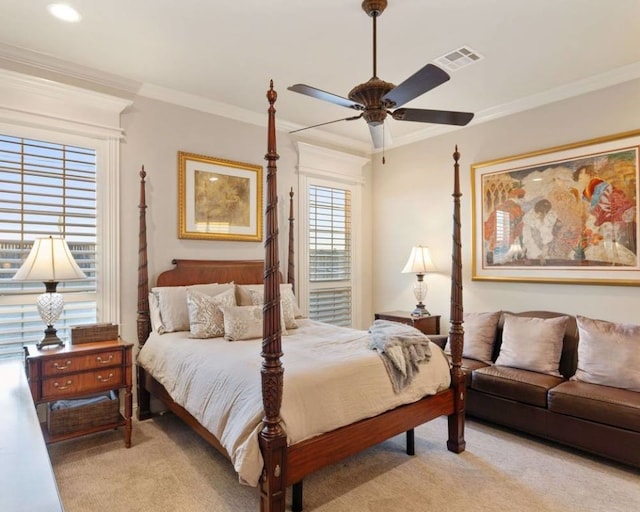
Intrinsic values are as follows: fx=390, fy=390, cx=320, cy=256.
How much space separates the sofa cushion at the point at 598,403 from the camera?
8.38 feet

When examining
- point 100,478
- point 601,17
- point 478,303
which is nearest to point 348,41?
point 601,17

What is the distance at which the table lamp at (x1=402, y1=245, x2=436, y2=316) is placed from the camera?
4527 millimetres

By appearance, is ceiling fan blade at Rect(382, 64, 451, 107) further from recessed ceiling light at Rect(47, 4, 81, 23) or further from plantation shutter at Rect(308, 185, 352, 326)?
plantation shutter at Rect(308, 185, 352, 326)

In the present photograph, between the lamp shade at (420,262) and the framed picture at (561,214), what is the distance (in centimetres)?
50

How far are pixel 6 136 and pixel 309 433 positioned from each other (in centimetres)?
313

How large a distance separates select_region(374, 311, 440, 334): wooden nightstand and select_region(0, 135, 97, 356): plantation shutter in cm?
306

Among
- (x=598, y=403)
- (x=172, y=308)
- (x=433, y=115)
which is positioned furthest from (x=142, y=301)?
(x=598, y=403)

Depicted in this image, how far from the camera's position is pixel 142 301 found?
3.45 meters

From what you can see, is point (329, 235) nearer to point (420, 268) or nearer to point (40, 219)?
point (420, 268)

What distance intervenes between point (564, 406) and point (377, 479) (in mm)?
1479

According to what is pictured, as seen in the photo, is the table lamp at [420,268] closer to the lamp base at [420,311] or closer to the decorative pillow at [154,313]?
the lamp base at [420,311]

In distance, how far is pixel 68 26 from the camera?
8.80 feet

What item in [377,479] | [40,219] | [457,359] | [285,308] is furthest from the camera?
[285,308]

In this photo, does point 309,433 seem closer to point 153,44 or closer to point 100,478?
point 100,478
